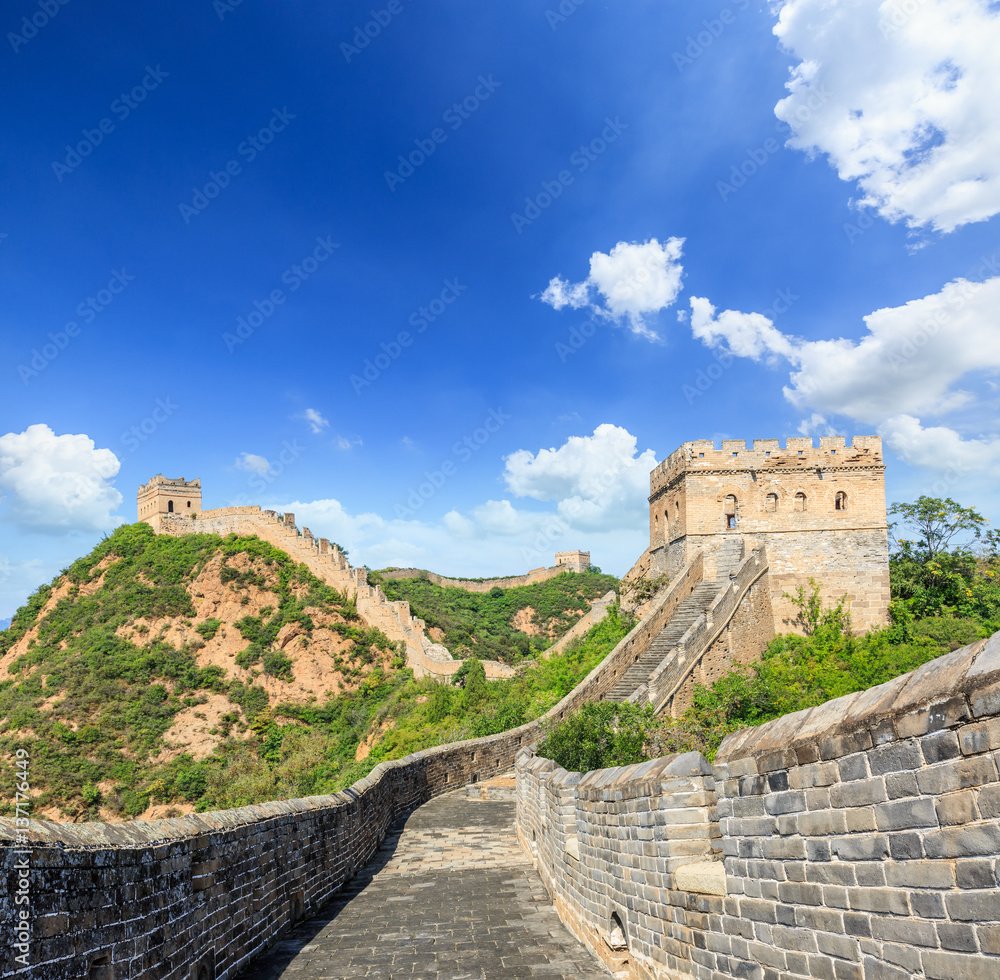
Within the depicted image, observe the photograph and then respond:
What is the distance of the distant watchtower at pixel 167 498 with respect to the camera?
175 ft

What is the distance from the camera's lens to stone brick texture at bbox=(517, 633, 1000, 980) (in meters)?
2.33

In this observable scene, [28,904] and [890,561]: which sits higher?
[890,561]

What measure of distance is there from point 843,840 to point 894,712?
73cm

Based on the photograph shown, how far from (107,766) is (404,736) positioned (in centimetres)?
1890

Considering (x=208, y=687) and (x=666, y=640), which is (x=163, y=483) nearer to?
(x=208, y=687)

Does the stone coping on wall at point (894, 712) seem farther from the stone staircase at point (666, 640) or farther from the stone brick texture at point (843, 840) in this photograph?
the stone staircase at point (666, 640)

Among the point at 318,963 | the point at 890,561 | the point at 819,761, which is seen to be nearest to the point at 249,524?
the point at 890,561

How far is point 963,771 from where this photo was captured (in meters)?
2.34

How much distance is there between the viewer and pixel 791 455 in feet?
73.9

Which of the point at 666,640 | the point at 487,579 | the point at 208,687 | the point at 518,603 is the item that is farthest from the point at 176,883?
the point at 487,579

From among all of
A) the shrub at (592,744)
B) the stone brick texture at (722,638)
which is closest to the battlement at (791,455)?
the stone brick texture at (722,638)

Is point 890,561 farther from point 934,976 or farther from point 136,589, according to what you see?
point 136,589

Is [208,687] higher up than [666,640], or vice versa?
[208,687]

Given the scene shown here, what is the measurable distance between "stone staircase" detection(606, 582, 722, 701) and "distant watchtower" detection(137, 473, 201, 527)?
42.7m
